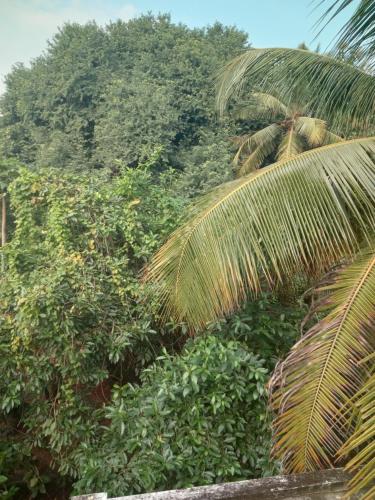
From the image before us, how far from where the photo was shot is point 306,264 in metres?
2.65

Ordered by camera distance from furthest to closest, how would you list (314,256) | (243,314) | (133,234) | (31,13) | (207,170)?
1. (207,170)
2. (31,13)
3. (133,234)
4. (243,314)
5. (314,256)

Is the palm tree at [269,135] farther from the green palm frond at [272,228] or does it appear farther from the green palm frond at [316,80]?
the green palm frond at [272,228]

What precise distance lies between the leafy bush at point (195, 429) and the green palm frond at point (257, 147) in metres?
9.40

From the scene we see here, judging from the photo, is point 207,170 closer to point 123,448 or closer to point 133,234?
point 133,234

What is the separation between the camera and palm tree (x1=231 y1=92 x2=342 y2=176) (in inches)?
421

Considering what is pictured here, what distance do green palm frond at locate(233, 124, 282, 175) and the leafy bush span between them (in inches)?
370

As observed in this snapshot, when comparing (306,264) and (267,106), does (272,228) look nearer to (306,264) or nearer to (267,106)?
(306,264)

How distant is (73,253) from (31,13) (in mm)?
7026

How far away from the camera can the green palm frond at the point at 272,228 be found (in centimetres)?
246

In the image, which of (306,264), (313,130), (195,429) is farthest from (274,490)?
(313,130)

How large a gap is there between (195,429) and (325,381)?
121cm

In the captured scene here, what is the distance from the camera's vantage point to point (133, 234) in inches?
169

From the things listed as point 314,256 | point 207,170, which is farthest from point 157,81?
point 314,256

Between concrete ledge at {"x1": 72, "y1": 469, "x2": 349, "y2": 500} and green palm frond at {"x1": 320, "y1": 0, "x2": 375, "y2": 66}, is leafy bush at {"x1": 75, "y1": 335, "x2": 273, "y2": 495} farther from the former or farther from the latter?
green palm frond at {"x1": 320, "y1": 0, "x2": 375, "y2": 66}
